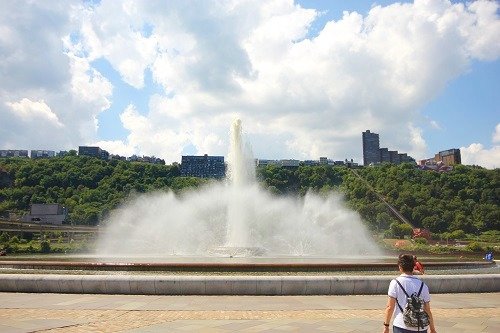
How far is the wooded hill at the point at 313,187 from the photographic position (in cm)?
9650

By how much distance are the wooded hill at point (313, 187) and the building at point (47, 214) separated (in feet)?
8.59

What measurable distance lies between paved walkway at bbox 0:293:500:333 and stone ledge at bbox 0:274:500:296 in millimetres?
306

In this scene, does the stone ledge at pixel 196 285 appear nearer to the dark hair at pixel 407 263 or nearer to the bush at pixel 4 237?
the dark hair at pixel 407 263

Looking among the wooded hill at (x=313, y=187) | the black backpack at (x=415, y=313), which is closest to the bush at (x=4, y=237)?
the wooded hill at (x=313, y=187)

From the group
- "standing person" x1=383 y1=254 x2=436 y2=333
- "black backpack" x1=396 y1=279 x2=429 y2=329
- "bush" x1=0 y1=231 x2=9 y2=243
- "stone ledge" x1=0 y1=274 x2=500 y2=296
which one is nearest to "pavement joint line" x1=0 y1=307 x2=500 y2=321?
"stone ledge" x1=0 y1=274 x2=500 y2=296

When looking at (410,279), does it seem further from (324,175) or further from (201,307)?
(324,175)

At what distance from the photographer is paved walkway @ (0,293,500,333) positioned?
8.59 meters

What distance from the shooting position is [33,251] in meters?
52.8

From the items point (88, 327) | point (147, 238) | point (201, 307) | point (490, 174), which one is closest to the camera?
point (88, 327)

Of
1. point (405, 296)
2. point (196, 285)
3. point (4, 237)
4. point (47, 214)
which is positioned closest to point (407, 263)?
point (405, 296)

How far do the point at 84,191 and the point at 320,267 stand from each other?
346 ft

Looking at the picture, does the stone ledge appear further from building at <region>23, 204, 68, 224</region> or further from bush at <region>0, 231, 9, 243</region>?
building at <region>23, 204, 68, 224</region>

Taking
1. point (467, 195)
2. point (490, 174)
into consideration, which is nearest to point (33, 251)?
point (467, 195)

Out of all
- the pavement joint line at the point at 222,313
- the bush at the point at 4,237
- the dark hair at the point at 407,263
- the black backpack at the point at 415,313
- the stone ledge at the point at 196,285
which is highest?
the dark hair at the point at 407,263
